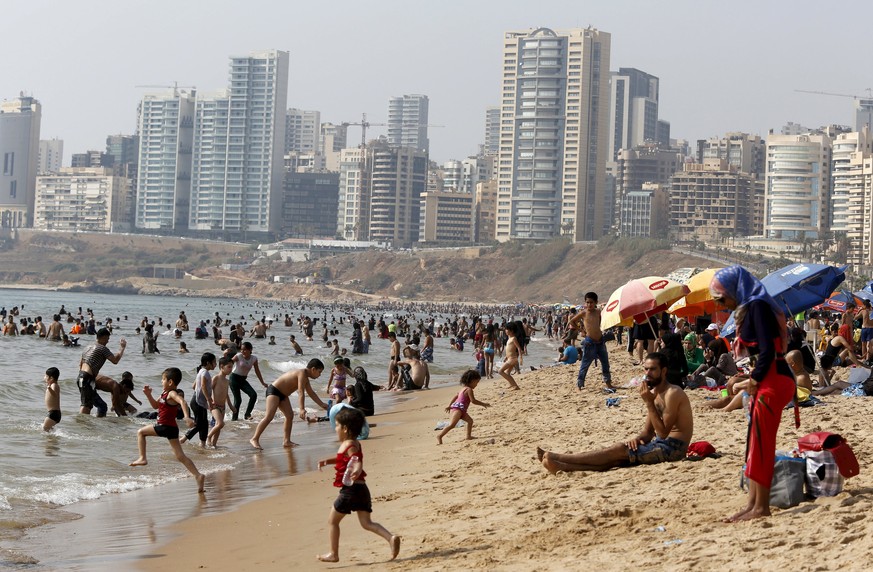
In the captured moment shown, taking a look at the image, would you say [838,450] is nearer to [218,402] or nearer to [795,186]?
[218,402]

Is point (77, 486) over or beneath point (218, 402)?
beneath

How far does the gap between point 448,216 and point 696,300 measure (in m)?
182

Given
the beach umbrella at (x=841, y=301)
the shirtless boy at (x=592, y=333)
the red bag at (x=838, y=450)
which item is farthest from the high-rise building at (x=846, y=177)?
the red bag at (x=838, y=450)

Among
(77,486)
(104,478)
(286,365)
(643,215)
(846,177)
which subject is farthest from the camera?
(643,215)

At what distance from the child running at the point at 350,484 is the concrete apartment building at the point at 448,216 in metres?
190

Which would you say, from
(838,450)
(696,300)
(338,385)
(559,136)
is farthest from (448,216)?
(838,450)

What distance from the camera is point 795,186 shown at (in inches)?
6727

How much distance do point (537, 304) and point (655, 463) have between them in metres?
135

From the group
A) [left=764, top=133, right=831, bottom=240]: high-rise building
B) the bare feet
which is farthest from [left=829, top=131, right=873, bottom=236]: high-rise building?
the bare feet

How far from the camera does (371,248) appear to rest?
187m

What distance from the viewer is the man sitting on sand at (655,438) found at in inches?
353

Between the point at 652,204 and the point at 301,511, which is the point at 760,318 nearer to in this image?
the point at 301,511

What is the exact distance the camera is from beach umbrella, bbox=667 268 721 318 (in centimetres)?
1673

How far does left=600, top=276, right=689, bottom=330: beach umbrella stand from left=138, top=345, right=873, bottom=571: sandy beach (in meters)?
2.54
